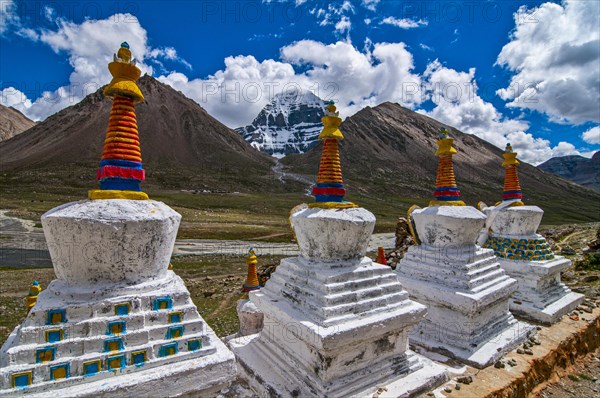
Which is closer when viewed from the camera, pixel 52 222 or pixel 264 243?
pixel 52 222

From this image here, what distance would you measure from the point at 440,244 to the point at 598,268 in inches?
376

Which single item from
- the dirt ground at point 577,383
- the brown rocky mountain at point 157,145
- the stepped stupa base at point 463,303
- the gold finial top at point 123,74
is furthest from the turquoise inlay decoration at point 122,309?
the brown rocky mountain at point 157,145

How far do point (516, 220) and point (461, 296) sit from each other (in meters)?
3.65

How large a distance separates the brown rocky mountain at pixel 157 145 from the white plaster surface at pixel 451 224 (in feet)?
262

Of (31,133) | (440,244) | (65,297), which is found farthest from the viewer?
(31,133)

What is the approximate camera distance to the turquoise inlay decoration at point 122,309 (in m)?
3.39

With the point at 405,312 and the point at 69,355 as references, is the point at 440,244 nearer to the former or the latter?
the point at 405,312

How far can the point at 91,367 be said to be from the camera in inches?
125

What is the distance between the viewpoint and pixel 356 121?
15375 centimetres

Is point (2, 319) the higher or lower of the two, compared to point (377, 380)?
lower

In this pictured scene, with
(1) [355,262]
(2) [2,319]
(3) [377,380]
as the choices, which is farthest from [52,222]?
(2) [2,319]

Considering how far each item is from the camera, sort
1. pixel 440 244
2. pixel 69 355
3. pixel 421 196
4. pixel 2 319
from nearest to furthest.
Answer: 1. pixel 69 355
2. pixel 440 244
3. pixel 2 319
4. pixel 421 196

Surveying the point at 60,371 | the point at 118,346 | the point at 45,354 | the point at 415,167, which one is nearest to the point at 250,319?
the point at 118,346

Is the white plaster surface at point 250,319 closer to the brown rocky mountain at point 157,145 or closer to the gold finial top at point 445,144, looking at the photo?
the gold finial top at point 445,144
